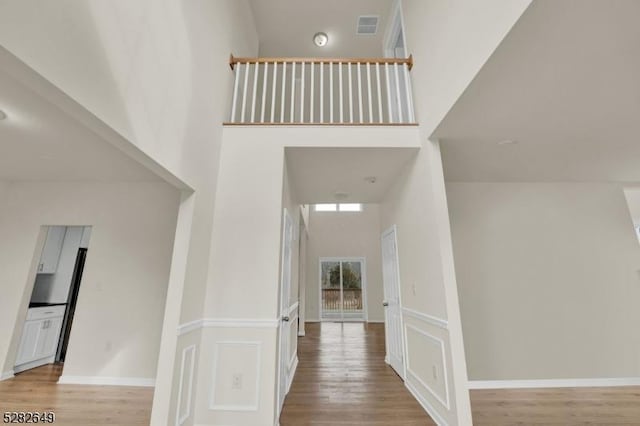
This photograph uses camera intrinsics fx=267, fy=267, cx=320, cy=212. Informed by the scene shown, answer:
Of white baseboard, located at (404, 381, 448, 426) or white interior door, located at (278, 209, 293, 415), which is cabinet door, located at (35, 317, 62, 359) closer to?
white interior door, located at (278, 209, 293, 415)

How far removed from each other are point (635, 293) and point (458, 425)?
3.46 meters

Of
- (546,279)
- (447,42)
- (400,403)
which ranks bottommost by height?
(400,403)

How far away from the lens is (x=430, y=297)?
2.70m

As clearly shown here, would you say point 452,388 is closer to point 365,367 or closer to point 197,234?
point 365,367

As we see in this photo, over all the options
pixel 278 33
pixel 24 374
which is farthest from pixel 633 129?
→ pixel 24 374

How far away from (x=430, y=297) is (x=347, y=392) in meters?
1.56

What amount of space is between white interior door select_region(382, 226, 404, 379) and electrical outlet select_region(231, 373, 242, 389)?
2152mm

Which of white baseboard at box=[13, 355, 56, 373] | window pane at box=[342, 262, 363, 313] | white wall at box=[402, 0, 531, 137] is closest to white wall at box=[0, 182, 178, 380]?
white baseboard at box=[13, 355, 56, 373]

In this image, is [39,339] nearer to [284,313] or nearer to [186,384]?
[186,384]

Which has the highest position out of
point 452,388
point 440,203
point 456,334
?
point 440,203

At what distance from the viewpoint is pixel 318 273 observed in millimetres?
9031

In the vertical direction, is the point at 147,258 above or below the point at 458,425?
above

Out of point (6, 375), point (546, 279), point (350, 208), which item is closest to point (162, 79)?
point (6, 375)

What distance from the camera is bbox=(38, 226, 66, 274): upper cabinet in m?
4.28
